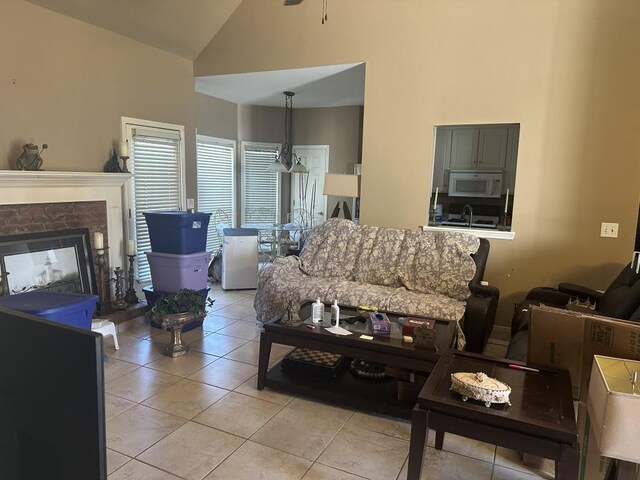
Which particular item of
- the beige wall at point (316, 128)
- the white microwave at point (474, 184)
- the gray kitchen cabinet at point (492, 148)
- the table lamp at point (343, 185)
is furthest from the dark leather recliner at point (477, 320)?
the beige wall at point (316, 128)

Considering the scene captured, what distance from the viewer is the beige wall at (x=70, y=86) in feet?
11.4

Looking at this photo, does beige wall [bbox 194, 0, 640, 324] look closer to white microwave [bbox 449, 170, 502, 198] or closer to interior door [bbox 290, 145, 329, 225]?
white microwave [bbox 449, 170, 502, 198]

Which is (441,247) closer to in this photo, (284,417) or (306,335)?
(306,335)

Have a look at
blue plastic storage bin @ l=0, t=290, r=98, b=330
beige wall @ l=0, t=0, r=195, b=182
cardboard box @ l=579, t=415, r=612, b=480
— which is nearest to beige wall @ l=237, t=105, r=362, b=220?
beige wall @ l=0, t=0, r=195, b=182

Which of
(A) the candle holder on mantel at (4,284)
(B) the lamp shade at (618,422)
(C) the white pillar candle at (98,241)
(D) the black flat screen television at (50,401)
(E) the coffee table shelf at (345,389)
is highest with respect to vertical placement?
(D) the black flat screen television at (50,401)

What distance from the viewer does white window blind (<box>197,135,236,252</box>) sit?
20.5 feet

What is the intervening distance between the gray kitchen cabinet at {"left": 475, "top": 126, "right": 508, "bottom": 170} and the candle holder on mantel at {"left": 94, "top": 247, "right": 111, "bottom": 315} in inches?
190

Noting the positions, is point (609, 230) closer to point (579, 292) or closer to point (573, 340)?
point (579, 292)

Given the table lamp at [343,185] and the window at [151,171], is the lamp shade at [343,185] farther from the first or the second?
the window at [151,171]

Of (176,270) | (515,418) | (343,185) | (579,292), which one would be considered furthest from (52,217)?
(579,292)

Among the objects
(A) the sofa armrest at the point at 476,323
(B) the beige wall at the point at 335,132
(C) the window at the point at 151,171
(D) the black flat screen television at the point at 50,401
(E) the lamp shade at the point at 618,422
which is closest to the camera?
(D) the black flat screen television at the point at 50,401

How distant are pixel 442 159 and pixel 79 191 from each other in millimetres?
4695

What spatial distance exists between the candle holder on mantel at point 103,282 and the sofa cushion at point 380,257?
2.40m

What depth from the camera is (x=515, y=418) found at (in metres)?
1.67
